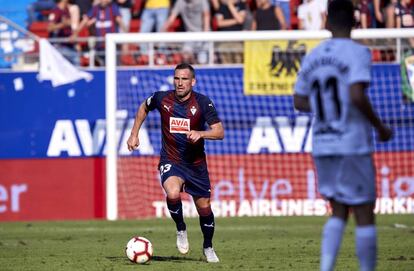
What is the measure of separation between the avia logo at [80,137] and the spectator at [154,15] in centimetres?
221

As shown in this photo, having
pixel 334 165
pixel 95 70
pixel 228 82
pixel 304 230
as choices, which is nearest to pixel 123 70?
pixel 95 70

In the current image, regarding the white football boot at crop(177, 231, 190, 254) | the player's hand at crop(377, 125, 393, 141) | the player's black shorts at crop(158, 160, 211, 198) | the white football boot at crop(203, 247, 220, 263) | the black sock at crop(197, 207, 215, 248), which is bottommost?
the white football boot at crop(203, 247, 220, 263)

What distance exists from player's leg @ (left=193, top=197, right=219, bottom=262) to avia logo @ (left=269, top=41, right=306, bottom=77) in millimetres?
8163

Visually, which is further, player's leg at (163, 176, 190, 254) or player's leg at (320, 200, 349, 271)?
player's leg at (163, 176, 190, 254)

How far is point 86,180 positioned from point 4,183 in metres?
1.51

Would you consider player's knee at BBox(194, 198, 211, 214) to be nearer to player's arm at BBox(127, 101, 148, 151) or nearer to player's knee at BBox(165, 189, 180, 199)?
player's knee at BBox(165, 189, 180, 199)

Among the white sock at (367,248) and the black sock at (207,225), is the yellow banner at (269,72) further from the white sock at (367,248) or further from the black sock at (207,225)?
the white sock at (367,248)

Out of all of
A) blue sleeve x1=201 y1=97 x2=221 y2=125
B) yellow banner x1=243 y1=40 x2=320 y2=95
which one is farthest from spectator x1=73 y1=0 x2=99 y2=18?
blue sleeve x1=201 y1=97 x2=221 y2=125

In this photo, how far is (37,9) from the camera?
2219cm

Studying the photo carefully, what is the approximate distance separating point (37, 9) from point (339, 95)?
49.3ft

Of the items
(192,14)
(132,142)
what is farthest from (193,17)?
(132,142)

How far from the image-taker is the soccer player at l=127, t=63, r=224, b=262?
11.9 m

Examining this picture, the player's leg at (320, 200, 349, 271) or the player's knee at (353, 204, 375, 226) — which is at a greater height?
the player's knee at (353, 204, 375, 226)

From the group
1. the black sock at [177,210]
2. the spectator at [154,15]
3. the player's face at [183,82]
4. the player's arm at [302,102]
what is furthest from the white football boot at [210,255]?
the spectator at [154,15]
